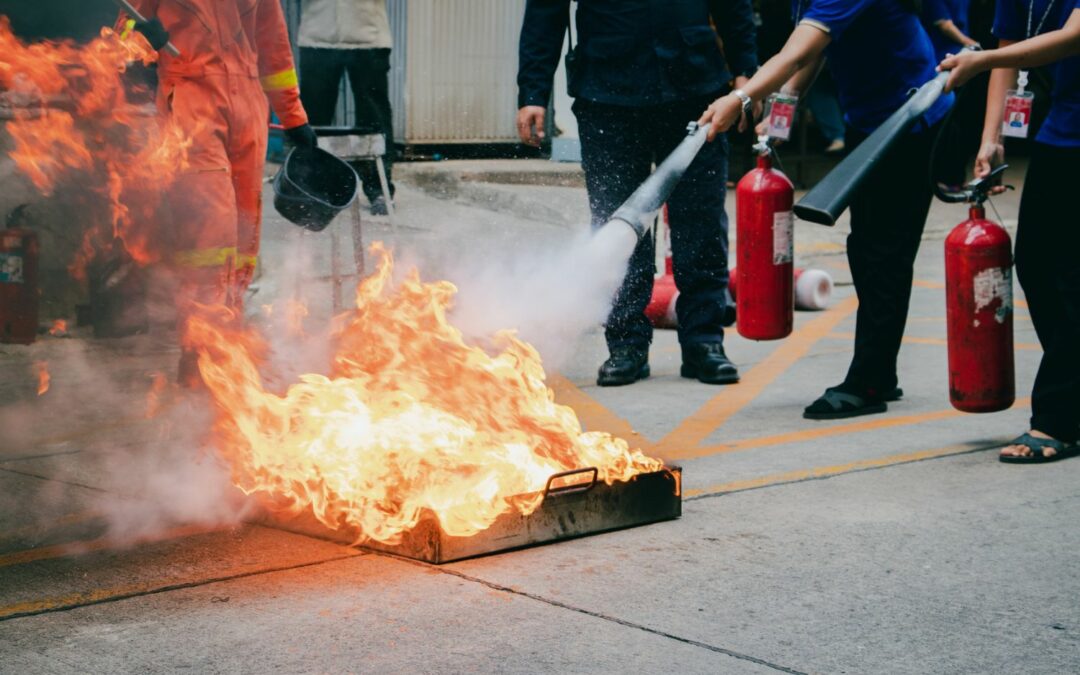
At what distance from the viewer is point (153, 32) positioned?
553 centimetres

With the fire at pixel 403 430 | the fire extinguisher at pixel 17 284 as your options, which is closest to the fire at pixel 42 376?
the fire extinguisher at pixel 17 284

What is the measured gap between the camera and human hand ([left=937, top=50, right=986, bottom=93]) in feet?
16.5

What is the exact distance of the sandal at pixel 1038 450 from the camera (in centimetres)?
511

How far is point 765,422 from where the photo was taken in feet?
19.5

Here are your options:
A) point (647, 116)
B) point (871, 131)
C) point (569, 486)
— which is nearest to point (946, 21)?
point (871, 131)

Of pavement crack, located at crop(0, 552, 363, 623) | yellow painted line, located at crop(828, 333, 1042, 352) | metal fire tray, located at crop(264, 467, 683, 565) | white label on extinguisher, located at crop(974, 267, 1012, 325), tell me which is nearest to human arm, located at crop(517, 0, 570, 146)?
white label on extinguisher, located at crop(974, 267, 1012, 325)

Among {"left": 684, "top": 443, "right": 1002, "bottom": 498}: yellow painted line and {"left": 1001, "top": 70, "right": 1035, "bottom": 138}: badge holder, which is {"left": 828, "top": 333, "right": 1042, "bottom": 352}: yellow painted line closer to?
{"left": 684, "top": 443, "right": 1002, "bottom": 498}: yellow painted line

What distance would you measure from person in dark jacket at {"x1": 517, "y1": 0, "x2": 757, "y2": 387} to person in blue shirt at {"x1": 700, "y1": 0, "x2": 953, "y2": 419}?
678mm

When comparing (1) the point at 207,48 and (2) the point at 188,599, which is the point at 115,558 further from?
(1) the point at 207,48

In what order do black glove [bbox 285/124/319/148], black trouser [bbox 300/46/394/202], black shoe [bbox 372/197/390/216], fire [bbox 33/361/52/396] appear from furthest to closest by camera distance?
black trouser [bbox 300/46/394/202] < black shoe [bbox 372/197/390/216] < black glove [bbox 285/124/319/148] < fire [bbox 33/361/52/396]

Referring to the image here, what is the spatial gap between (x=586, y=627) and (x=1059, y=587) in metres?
1.24

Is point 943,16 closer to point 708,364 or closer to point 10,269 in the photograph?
point 708,364

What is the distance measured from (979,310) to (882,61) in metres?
1.13

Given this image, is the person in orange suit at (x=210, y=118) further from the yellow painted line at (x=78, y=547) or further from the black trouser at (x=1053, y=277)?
the black trouser at (x=1053, y=277)
